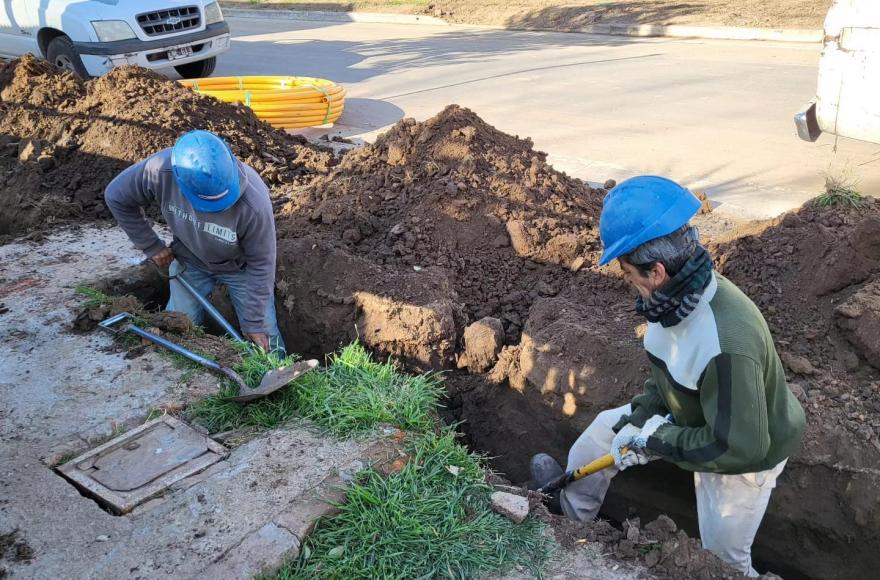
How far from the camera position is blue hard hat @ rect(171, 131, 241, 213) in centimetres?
400

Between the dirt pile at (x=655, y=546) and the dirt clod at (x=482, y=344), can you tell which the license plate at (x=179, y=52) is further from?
the dirt pile at (x=655, y=546)

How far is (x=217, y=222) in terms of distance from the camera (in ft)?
14.4

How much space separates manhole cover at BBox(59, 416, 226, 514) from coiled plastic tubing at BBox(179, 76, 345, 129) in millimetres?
6061

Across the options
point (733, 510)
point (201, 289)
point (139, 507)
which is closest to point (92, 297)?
point (201, 289)

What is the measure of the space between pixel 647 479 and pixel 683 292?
180 cm

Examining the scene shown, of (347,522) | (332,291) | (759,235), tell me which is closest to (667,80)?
(759,235)

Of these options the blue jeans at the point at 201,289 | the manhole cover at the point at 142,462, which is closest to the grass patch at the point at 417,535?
the manhole cover at the point at 142,462

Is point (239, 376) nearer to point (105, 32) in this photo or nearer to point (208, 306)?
point (208, 306)

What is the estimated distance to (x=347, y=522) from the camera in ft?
9.64

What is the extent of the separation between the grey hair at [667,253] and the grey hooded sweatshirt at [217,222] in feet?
8.44

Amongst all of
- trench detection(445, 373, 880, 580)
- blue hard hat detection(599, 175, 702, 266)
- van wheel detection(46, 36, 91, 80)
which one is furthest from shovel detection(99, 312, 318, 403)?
van wheel detection(46, 36, 91, 80)

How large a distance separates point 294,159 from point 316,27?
47.1 feet

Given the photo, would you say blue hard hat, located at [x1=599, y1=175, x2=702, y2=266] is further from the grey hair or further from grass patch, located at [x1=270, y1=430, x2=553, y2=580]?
grass patch, located at [x1=270, y1=430, x2=553, y2=580]

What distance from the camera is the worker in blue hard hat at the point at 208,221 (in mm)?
4062
